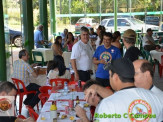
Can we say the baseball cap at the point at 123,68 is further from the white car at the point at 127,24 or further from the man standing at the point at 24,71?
the white car at the point at 127,24

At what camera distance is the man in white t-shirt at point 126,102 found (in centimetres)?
222

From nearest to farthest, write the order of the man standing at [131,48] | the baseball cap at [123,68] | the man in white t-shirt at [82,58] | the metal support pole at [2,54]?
the baseball cap at [123,68] → the man standing at [131,48] → the man in white t-shirt at [82,58] → the metal support pole at [2,54]

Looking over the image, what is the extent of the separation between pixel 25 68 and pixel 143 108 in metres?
4.40

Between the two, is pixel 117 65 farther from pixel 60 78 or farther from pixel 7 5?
pixel 7 5

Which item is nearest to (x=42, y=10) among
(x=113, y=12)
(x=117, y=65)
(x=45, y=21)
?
(x=45, y=21)

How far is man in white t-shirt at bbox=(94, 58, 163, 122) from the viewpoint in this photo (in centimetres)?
222

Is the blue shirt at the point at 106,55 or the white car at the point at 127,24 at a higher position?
the white car at the point at 127,24

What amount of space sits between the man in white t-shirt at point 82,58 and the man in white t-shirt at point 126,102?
11.3 feet

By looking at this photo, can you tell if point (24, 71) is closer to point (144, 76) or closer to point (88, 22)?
point (144, 76)

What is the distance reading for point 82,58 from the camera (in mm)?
6000

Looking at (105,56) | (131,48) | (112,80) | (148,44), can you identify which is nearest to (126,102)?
(112,80)

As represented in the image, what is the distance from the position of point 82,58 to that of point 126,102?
3758 millimetres

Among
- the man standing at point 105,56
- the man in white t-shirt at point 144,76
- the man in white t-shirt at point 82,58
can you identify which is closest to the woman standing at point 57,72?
the man in white t-shirt at point 82,58

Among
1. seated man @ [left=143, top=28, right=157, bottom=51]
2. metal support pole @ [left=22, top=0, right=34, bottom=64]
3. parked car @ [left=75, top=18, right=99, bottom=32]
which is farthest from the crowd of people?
parked car @ [left=75, top=18, right=99, bottom=32]
